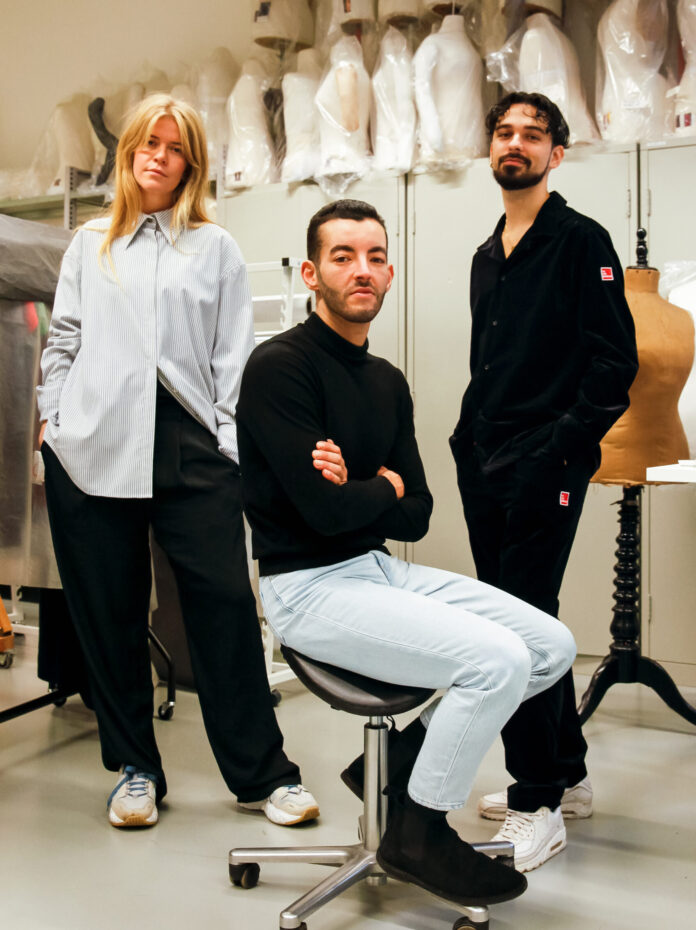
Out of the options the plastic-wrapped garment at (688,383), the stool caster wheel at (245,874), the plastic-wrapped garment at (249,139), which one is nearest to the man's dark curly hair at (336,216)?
the stool caster wheel at (245,874)

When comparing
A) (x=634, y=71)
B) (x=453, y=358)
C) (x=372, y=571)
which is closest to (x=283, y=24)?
(x=634, y=71)

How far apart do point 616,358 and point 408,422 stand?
17.5 inches

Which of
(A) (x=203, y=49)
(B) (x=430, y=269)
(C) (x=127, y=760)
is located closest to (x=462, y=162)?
(B) (x=430, y=269)

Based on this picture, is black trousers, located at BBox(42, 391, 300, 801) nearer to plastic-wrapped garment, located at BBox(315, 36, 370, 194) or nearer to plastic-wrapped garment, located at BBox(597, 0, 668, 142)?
plastic-wrapped garment, located at BBox(315, 36, 370, 194)

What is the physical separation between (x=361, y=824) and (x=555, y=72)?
106 inches

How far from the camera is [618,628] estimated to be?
2.76m

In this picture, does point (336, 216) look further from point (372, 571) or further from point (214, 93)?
point (214, 93)

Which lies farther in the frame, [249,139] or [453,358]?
[249,139]

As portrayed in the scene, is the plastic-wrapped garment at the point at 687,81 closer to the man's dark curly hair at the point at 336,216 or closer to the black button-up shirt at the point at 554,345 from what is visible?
the black button-up shirt at the point at 554,345

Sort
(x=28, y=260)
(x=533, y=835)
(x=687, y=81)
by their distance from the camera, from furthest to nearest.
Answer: (x=687, y=81) → (x=28, y=260) → (x=533, y=835)

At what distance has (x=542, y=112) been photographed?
6.64ft

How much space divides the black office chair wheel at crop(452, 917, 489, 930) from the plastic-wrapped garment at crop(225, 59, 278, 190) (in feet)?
9.90

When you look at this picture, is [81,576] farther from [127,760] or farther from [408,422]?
[408,422]

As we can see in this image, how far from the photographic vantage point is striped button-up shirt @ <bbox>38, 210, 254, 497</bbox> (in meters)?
2.03
